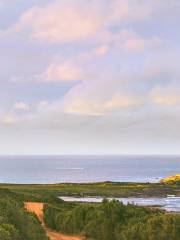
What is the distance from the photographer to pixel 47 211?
33.1m

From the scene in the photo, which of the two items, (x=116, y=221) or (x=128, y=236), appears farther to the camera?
(x=116, y=221)

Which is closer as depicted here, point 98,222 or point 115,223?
point 115,223

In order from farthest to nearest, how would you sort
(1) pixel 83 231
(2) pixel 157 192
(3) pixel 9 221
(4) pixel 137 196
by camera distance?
1. (2) pixel 157 192
2. (4) pixel 137 196
3. (1) pixel 83 231
4. (3) pixel 9 221

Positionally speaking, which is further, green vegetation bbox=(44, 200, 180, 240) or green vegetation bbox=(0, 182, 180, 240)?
green vegetation bbox=(44, 200, 180, 240)

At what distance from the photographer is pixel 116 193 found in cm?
8881

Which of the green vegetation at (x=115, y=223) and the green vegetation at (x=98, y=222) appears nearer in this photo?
the green vegetation at (x=98, y=222)

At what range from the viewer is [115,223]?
26.9 meters

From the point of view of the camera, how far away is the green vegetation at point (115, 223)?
24.2 m

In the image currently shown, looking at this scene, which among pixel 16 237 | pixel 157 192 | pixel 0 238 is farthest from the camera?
pixel 157 192

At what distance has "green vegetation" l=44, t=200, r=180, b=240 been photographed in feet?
79.4

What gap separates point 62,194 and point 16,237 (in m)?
70.4

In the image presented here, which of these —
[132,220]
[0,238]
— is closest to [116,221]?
[132,220]

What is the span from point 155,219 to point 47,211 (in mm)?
10655

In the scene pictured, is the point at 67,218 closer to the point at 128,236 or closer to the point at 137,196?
the point at 128,236
